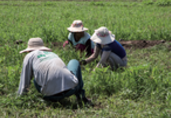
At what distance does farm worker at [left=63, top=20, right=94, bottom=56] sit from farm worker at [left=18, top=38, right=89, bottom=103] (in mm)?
1642

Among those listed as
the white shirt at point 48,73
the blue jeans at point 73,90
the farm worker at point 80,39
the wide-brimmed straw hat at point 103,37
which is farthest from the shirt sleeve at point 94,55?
the white shirt at point 48,73

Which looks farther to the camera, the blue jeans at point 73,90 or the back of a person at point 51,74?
the blue jeans at point 73,90

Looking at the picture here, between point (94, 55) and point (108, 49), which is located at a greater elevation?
point (108, 49)

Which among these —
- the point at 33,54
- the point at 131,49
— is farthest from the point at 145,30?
the point at 33,54

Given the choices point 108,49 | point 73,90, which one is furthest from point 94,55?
point 73,90

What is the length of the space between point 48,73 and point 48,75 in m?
0.02

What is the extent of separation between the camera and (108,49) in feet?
11.7

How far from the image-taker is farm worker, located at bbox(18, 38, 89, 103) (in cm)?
251

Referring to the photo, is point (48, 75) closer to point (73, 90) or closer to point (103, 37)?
point (73, 90)

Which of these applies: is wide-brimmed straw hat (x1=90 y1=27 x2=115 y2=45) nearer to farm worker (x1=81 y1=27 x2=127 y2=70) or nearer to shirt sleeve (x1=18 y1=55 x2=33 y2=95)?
farm worker (x1=81 y1=27 x2=127 y2=70)

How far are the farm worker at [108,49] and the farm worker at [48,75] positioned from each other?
3.17ft

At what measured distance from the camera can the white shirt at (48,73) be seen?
251 cm

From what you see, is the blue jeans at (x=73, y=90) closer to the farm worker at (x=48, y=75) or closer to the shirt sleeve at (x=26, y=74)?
the farm worker at (x=48, y=75)

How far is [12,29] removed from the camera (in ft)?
21.0
